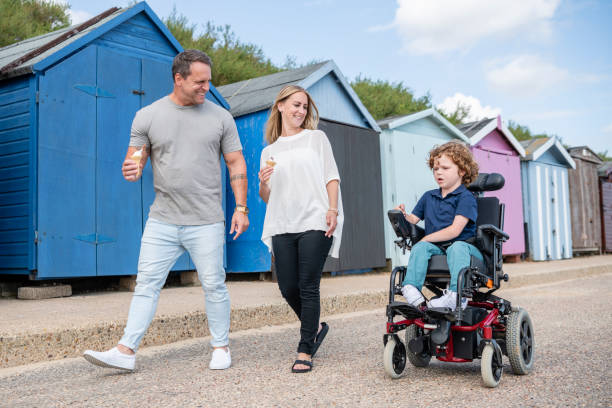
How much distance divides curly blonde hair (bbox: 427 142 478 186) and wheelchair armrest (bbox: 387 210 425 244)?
0.43 metres

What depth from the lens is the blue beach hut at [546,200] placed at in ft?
46.3

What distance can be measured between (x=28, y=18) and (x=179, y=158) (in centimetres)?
1267

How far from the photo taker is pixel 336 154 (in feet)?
30.0

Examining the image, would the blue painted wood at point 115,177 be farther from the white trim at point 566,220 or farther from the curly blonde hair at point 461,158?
the white trim at point 566,220

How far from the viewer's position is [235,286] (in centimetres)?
765

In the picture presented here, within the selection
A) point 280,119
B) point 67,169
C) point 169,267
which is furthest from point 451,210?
point 67,169

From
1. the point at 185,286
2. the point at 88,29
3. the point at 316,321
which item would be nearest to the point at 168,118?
the point at 316,321

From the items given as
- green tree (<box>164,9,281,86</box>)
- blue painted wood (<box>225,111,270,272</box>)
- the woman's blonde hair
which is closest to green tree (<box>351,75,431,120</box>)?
green tree (<box>164,9,281,86</box>)

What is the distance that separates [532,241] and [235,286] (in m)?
9.11

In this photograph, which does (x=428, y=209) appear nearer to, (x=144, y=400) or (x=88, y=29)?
(x=144, y=400)

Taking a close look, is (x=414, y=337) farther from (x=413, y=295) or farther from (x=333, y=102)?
(x=333, y=102)

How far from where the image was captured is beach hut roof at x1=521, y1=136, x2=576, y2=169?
565 inches

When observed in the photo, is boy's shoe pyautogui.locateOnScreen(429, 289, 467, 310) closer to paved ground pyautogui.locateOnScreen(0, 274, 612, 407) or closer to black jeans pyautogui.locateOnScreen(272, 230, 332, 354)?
paved ground pyautogui.locateOnScreen(0, 274, 612, 407)

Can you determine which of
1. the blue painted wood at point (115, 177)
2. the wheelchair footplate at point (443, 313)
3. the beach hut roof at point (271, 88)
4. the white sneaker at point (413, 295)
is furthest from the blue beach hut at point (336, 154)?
the wheelchair footplate at point (443, 313)
